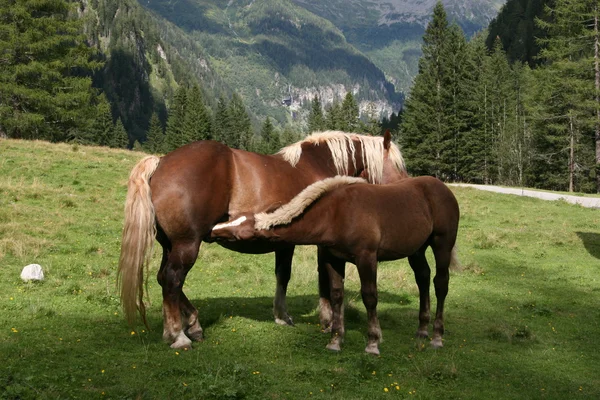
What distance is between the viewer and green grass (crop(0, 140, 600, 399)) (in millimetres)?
5898

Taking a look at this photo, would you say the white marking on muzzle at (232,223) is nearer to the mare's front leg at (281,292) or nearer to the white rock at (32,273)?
the mare's front leg at (281,292)

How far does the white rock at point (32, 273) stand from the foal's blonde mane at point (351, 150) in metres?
5.62

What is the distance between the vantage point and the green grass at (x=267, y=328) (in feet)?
19.4

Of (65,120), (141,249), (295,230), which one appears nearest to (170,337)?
(141,249)

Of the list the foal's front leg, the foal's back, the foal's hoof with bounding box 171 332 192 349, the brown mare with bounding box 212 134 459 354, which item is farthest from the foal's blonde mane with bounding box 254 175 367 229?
the foal's hoof with bounding box 171 332 192 349

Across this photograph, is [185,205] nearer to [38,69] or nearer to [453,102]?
[38,69]

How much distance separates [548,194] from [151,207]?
100ft

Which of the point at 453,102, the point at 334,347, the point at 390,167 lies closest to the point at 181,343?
the point at 334,347

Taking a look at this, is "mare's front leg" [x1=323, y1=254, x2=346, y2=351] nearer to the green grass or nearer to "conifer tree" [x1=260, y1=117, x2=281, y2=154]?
the green grass

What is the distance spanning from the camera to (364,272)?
277 inches

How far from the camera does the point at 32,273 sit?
9.99 meters

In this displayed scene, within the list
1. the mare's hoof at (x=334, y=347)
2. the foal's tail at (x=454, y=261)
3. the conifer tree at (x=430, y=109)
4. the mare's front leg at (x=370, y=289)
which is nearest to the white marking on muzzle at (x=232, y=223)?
the mare's front leg at (x=370, y=289)

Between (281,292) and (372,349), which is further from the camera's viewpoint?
(281,292)

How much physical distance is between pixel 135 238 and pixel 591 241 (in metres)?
17.0
